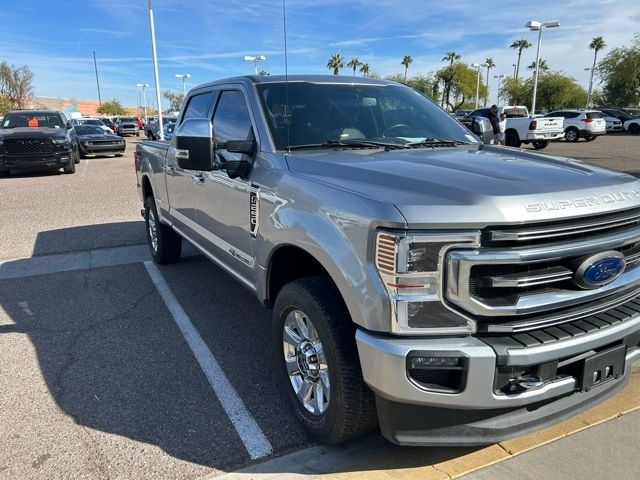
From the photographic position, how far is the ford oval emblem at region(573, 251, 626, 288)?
2273 mm

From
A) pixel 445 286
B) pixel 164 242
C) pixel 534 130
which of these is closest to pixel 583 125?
pixel 534 130

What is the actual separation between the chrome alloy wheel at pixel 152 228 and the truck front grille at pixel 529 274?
4.84m

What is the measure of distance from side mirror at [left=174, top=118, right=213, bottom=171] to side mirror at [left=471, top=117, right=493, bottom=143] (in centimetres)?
238

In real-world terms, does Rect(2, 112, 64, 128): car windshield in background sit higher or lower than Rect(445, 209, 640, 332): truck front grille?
higher

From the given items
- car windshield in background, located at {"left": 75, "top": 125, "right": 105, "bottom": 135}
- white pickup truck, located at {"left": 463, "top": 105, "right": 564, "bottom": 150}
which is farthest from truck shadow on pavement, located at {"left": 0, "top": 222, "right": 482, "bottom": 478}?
car windshield in background, located at {"left": 75, "top": 125, "right": 105, "bottom": 135}

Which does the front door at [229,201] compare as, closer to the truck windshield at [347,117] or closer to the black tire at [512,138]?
the truck windshield at [347,117]

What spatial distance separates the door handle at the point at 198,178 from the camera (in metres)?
4.27

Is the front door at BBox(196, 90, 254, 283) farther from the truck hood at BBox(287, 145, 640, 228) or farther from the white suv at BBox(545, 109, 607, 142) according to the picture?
the white suv at BBox(545, 109, 607, 142)

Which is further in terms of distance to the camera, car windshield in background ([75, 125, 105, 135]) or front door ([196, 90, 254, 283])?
car windshield in background ([75, 125, 105, 135])

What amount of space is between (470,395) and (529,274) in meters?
0.56

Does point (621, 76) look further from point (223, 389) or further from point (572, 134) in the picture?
point (223, 389)

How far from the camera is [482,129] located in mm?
4441

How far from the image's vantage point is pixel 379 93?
158 inches

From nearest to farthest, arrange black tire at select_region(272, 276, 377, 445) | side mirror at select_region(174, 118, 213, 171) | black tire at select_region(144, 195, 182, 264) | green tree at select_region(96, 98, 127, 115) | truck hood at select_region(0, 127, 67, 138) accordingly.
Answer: black tire at select_region(272, 276, 377, 445) → side mirror at select_region(174, 118, 213, 171) → black tire at select_region(144, 195, 182, 264) → truck hood at select_region(0, 127, 67, 138) → green tree at select_region(96, 98, 127, 115)
